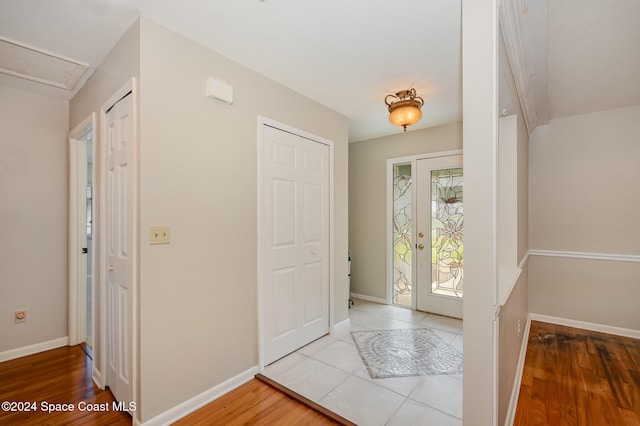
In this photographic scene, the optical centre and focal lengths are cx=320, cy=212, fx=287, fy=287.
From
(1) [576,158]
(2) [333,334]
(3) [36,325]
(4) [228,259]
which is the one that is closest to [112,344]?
(4) [228,259]

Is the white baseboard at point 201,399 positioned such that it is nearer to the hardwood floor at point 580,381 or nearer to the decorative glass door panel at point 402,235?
the hardwood floor at point 580,381

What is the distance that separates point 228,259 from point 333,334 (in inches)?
64.0

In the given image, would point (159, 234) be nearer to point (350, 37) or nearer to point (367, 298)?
point (350, 37)

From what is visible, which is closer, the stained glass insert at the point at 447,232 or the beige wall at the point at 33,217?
the beige wall at the point at 33,217

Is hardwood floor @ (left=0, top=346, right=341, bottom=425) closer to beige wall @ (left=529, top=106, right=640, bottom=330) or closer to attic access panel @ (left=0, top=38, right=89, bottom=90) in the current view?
attic access panel @ (left=0, top=38, right=89, bottom=90)

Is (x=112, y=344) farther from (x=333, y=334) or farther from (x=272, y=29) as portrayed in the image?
(x=272, y=29)

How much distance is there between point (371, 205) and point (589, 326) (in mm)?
2977

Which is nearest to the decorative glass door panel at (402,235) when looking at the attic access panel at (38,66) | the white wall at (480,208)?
the white wall at (480,208)

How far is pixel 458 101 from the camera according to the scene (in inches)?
118

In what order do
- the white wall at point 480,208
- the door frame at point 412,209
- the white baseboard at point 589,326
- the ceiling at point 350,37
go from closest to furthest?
the white wall at point 480,208 → the ceiling at point 350,37 → the white baseboard at point 589,326 → the door frame at point 412,209

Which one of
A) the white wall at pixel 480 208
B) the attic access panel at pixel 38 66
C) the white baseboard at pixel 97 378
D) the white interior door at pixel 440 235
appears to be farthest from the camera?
the white interior door at pixel 440 235

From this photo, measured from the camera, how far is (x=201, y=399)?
198 centimetres

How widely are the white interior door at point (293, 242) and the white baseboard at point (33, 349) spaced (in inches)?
87.0

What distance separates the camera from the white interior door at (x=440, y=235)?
12.1 ft
